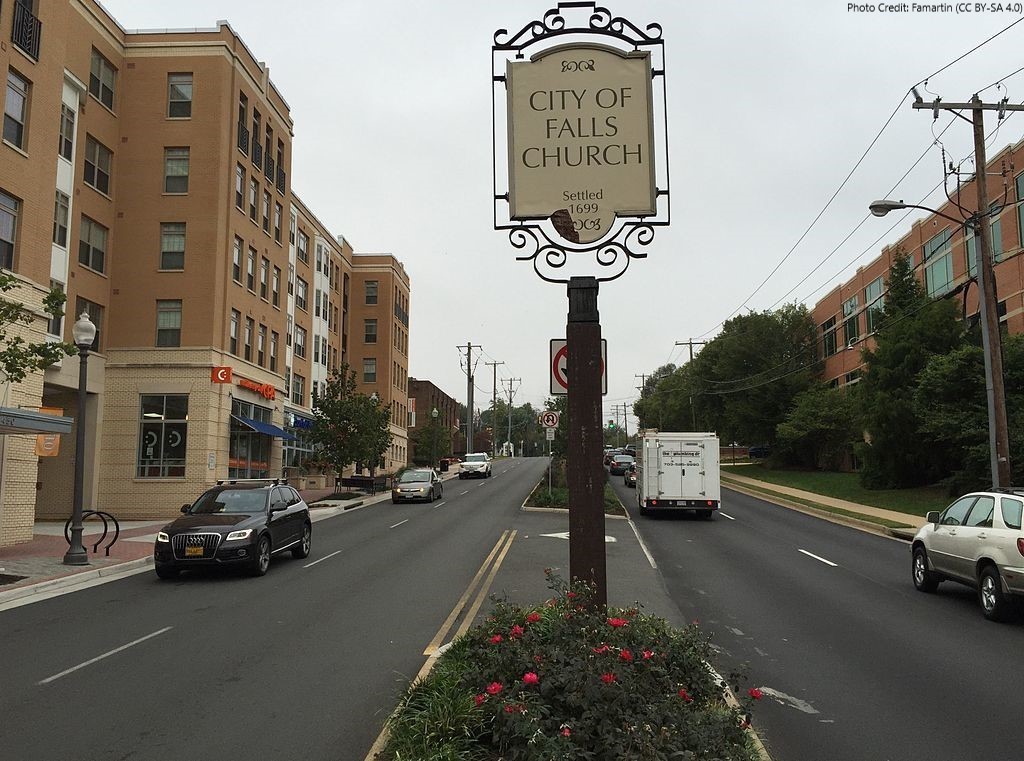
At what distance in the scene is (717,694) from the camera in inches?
208

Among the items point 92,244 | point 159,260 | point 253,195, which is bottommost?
point 159,260

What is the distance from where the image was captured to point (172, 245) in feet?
98.5

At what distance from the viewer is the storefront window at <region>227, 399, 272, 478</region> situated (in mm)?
31828

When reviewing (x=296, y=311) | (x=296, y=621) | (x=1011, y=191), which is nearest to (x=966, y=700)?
(x=296, y=621)

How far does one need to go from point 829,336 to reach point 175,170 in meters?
49.4

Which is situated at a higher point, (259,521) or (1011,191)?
Answer: (1011,191)

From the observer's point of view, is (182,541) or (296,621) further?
(182,541)

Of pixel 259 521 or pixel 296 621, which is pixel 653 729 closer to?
pixel 296 621

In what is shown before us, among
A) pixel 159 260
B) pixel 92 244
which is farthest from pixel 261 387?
pixel 92 244

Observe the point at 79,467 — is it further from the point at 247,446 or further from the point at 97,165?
the point at 247,446

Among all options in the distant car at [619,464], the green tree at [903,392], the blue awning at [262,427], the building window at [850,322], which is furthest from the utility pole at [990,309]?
the building window at [850,322]

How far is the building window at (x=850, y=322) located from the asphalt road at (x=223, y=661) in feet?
155

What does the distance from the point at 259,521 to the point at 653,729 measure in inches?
465

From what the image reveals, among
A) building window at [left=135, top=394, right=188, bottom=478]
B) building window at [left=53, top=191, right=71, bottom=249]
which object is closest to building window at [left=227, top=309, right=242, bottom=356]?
building window at [left=135, top=394, right=188, bottom=478]
